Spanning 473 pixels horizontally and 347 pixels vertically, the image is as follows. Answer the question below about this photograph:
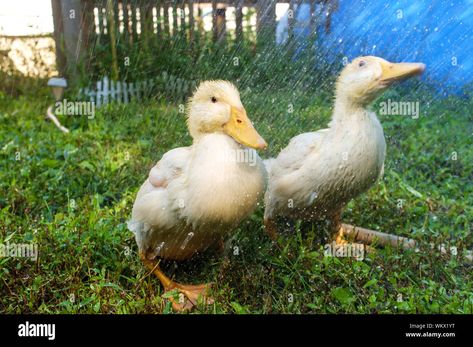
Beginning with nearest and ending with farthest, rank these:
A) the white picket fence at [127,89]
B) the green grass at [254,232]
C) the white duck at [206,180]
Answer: the white duck at [206,180], the green grass at [254,232], the white picket fence at [127,89]

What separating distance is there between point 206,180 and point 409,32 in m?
0.73

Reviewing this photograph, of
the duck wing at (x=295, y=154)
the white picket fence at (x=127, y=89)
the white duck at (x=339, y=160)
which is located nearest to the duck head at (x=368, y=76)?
the white duck at (x=339, y=160)

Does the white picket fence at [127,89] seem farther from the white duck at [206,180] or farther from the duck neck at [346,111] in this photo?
the duck neck at [346,111]

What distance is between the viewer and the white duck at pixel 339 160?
68.9 inches

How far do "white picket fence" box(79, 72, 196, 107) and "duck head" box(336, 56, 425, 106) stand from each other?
1.63ft

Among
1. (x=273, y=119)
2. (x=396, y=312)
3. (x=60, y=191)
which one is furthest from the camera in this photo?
(x=60, y=191)

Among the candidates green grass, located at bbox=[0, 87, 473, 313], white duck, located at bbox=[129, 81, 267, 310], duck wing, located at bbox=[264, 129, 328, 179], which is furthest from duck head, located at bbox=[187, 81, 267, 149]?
duck wing, located at bbox=[264, 129, 328, 179]

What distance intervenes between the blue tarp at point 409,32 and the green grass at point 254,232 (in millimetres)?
125

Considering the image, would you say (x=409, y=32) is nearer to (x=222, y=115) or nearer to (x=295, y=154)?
(x=295, y=154)

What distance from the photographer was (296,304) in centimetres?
169

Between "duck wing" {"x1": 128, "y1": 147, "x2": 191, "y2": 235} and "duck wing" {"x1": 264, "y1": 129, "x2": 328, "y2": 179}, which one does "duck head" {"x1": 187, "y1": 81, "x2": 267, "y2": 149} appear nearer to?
"duck wing" {"x1": 128, "y1": 147, "x2": 191, "y2": 235}

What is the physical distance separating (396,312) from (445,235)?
33 centimetres
